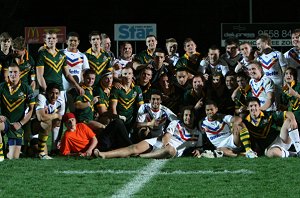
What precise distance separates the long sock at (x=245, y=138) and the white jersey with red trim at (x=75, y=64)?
8.17ft

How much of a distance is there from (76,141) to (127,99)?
3.71ft

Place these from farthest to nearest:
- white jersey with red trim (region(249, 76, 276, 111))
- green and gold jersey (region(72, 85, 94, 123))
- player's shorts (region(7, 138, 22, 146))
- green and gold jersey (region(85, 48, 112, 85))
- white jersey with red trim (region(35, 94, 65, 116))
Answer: green and gold jersey (region(85, 48, 112, 85)), green and gold jersey (region(72, 85, 94, 123)), white jersey with red trim (region(249, 76, 276, 111)), white jersey with red trim (region(35, 94, 65, 116)), player's shorts (region(7, 138, 22, 146))

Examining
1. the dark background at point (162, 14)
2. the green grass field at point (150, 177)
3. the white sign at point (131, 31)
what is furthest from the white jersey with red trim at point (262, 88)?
the dark background at point (162, 14)

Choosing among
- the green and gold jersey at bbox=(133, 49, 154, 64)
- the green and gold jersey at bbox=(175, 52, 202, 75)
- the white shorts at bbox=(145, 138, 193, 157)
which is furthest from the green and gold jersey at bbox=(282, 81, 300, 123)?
the green and gold jersey at bbox=(133, 49, 154, 64)

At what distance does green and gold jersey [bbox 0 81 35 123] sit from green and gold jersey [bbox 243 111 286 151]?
2685 millimetres

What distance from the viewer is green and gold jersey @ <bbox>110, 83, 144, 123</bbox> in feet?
34.7

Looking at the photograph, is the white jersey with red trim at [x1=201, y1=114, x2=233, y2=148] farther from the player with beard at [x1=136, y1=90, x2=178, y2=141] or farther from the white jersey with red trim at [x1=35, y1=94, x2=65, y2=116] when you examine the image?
the white jersey with red trim at [x1=35, y1=94, x2=65, y2=116]

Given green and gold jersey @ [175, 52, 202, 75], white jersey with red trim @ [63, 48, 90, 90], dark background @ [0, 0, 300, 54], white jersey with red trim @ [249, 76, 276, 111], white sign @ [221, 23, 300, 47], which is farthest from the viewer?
dark background @ [0, 0, 300, 54]

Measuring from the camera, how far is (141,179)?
306 inches

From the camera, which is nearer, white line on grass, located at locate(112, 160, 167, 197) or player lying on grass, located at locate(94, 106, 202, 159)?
white line on grass, located at locate(112, 160, 167, 197)

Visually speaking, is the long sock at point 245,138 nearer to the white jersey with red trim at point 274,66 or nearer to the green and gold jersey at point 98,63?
the white jersey with red trim at point 274,66

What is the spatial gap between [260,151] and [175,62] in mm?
2406

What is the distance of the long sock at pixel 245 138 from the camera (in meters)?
9.42

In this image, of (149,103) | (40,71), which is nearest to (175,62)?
(149,103)
